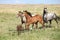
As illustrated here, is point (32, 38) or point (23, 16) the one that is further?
point (23, 16)

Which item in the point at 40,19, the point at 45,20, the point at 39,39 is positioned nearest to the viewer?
the point at 39,39

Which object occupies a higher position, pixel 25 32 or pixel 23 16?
pixel 23 16

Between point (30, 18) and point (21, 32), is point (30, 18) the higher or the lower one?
the higher one

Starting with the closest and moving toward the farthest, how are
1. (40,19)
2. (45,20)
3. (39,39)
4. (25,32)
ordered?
(39,39)
(25,32)
(40,19)
(45,20)

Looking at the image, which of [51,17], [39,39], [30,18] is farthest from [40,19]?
[39,39]

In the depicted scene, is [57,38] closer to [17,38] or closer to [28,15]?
[17,38]

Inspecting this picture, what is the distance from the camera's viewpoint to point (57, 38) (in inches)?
479

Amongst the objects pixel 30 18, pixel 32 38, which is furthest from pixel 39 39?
pixel 30 18

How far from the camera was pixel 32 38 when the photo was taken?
12.0 metres

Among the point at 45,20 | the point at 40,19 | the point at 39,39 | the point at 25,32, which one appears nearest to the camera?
the point at 39,39

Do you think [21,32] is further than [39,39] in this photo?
Yes

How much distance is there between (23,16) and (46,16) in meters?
3.17

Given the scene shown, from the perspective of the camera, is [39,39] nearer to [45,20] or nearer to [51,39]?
[51,39]

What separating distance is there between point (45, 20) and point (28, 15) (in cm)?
282
